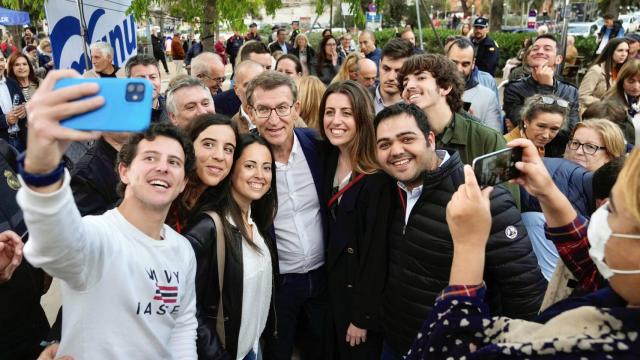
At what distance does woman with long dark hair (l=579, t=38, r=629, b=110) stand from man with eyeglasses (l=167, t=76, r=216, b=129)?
4.74 metres

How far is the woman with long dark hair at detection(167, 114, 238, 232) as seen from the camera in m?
2.54

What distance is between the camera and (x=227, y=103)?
16.8 ft

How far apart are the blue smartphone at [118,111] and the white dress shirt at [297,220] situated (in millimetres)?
1872

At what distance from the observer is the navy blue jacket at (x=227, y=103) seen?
16.7ft

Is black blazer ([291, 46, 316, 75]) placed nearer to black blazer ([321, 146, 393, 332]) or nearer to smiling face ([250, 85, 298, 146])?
smiling face ([250, 85, 298, 146])

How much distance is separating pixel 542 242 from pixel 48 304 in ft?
13.5

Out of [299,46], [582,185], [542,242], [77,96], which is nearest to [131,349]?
[77,96]

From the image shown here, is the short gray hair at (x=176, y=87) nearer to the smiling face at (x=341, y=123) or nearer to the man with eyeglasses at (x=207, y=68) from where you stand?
the smiling face at (x=341, y=123)

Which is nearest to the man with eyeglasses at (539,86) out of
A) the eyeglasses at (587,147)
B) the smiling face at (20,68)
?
the eyeglasses at (587,147)

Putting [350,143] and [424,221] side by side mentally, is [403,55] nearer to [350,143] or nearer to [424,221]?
[350,143]

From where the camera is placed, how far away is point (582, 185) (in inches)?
111

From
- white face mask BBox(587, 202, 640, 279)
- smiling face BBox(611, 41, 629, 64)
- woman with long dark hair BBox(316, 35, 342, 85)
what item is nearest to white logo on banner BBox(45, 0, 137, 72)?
woman with long dark hair BBox(316, 35, 342, 85)

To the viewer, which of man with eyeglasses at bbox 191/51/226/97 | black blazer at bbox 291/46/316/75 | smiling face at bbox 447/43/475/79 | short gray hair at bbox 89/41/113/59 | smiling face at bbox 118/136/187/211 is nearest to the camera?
smiling face at bbox 118/136/187/211

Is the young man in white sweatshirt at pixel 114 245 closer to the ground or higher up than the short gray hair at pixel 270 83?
closer to the ground
